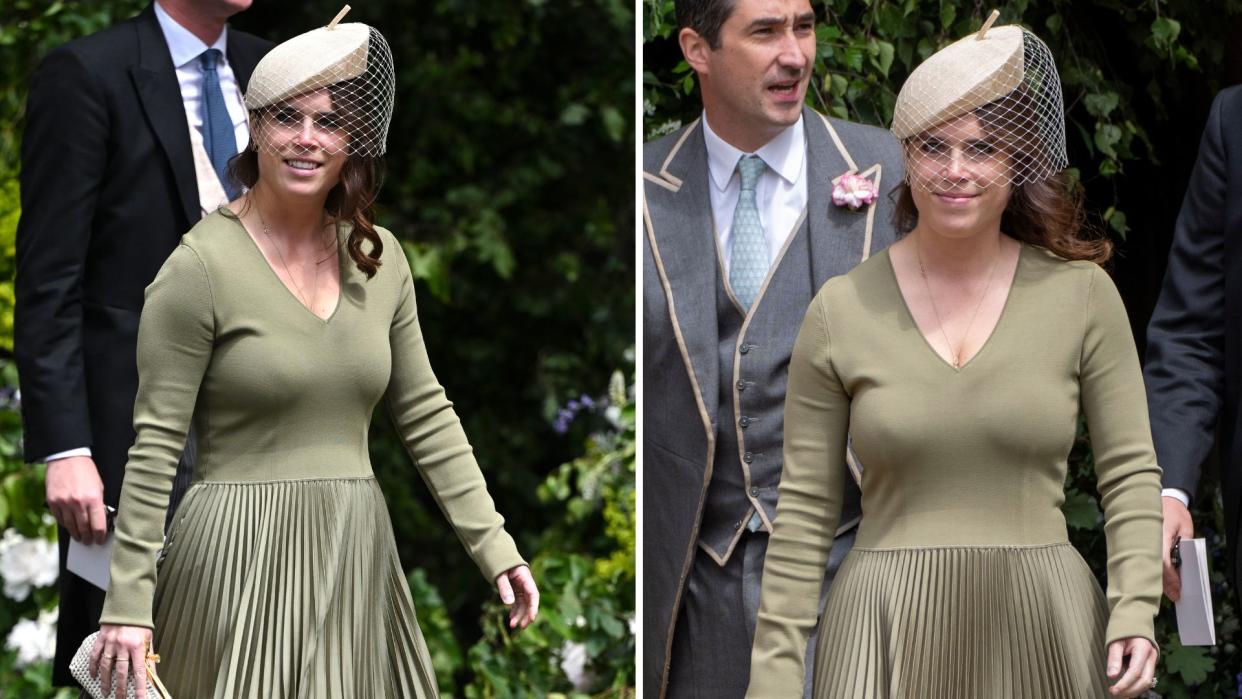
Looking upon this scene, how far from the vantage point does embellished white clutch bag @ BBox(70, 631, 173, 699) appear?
11.1 ft

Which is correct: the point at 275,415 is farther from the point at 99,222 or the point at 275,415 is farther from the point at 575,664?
the point at 575,664

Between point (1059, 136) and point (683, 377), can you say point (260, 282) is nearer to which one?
point (683, 377)

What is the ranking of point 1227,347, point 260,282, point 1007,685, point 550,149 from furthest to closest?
point 550,149
point 1227,347
point 260,282
point 1007,685

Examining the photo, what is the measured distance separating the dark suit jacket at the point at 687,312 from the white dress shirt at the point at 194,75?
31.3 inches

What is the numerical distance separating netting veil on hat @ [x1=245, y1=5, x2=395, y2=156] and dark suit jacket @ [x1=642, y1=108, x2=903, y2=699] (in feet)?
2.12

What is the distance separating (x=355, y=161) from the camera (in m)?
3.51

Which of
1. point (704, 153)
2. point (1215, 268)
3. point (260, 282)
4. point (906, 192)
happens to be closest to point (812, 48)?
point (704, 153)

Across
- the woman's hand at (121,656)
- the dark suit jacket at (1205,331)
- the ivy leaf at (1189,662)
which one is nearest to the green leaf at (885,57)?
the dark suit jacket at (1205,331)

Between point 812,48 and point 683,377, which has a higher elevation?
point 812,48

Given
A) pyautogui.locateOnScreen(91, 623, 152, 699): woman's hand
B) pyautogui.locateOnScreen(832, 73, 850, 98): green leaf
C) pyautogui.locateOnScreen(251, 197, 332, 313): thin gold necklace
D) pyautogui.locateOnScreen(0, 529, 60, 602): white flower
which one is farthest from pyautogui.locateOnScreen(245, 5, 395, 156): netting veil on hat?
pyautogui.locateOnScreen(0, 529, 60, 602): white flower

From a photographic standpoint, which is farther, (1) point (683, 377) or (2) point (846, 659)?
(1) point (683, 377)

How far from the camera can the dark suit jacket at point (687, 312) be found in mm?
3746

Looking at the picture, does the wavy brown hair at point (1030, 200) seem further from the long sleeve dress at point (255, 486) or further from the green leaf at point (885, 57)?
the green leaf at point (885, 57)

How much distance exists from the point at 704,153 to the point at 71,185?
1.21 metres
